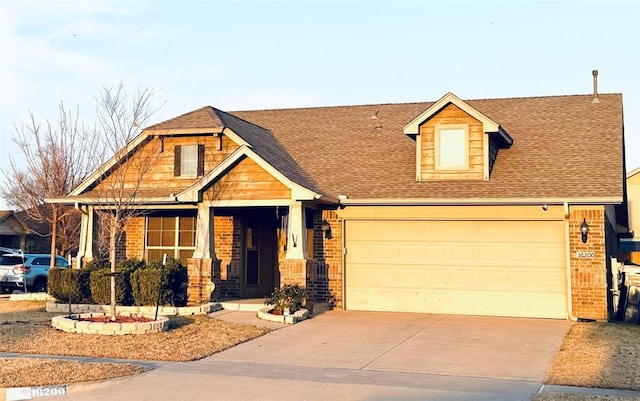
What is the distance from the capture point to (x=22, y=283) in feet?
81.2

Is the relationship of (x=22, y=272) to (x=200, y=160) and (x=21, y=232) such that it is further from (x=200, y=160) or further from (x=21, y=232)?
(x=21, y=232)

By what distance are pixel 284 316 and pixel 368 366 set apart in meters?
Answer: 4.81

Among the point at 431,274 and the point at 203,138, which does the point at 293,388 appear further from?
the point at 203,138

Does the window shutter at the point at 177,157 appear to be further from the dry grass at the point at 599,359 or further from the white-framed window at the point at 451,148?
the dry grass at the point at 599,359

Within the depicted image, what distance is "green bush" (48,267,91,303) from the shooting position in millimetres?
17391

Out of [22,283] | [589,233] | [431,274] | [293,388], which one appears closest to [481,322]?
[431,274]

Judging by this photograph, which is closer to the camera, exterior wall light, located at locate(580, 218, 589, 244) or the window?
exterior wall light, located at locate(580, 218, 589, 244)

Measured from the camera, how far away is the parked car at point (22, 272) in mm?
24688

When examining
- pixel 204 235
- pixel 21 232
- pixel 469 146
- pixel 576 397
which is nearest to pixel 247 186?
pixel 204 235

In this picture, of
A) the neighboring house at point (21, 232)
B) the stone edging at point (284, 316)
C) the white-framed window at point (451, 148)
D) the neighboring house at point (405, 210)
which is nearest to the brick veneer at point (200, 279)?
the neighboring house at point (405, 210)

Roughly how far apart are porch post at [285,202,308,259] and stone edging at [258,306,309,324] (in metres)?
1.51

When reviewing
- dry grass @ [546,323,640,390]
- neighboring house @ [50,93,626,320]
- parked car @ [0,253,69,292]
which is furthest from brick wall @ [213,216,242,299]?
parked car @ [0,253,69,292]

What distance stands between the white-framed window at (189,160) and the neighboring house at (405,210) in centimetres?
4

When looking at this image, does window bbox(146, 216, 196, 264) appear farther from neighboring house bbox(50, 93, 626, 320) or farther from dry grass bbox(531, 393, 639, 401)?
dry grass bbox(531, 393, 639, 401)
